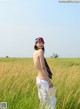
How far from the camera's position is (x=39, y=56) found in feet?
19.4

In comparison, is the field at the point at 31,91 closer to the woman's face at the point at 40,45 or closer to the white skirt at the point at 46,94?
the white skirt at the point at 46,94

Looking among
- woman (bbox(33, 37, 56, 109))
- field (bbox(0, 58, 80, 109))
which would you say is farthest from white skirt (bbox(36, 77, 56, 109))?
field (bbox(0, 58, 80, 109))

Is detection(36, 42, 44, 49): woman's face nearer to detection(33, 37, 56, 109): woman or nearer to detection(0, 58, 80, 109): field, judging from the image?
detection(33, 37, 56, 109): woman

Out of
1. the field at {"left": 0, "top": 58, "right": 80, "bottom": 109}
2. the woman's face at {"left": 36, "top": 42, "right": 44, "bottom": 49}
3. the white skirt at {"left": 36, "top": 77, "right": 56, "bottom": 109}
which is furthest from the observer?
the field at {"left": 0, "top": 58, "right": 80, "bottom": 109}

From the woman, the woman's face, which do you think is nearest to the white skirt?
the woman

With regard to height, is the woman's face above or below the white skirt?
above

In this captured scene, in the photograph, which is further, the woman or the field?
the field

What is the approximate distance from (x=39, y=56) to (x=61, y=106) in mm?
1191

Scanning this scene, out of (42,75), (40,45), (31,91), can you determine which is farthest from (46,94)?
(31,91)

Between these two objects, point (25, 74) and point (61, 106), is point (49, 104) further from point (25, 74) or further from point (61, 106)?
point (25, 74)

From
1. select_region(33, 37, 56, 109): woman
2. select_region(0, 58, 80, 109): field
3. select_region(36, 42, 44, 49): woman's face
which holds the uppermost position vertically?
select_region(36, 42, 44, 49): woman's face

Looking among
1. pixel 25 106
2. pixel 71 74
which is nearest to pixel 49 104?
pixel 25 106

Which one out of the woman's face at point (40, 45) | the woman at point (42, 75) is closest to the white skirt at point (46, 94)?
the woman at point (42, 75)

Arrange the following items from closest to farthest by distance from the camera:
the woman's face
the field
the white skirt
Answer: the white skirt → the woman's face → the field
